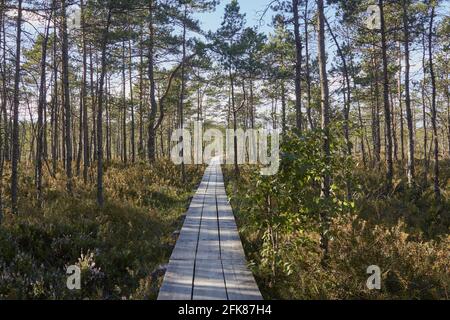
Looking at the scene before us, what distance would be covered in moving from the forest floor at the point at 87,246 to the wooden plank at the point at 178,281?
209 mm

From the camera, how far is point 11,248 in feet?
23.8

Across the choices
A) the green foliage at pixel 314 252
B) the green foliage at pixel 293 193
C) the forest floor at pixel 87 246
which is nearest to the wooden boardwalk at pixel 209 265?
the forest floor at pixel 87 246

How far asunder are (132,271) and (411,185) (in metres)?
14.0

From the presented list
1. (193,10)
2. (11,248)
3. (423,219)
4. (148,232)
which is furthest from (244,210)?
(193,10)

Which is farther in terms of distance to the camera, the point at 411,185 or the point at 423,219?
the point at 411,185

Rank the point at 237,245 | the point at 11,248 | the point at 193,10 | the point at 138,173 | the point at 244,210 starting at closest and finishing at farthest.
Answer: the point at 244,210 → the point at 11,248 → the point at 237,245 → the point at 138,173 → the point at 193,10

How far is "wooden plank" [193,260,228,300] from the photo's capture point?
532 centimetres

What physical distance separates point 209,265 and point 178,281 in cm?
99

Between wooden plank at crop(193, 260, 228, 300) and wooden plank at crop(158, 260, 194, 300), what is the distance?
110 mm
